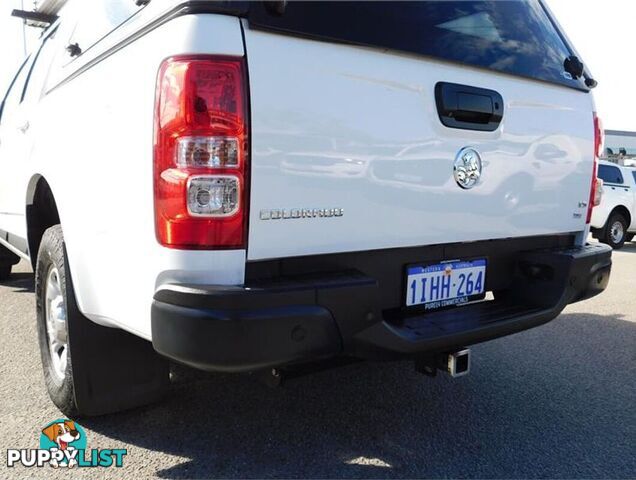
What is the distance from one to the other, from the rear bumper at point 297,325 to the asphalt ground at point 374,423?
0.55m

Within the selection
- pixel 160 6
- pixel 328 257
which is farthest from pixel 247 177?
pixel 160 6

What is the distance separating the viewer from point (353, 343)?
1.88 meters

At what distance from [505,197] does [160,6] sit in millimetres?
1575

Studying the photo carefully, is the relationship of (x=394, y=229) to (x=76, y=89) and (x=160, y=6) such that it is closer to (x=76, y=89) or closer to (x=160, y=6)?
(x=160, y=6)

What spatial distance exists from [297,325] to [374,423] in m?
1.12

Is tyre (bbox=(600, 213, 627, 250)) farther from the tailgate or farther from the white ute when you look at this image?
the tailgate

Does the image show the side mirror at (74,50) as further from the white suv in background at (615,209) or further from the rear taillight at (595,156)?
the white suv in background at (615,209)

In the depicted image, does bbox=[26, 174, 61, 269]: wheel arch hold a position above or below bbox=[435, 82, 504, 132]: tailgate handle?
below

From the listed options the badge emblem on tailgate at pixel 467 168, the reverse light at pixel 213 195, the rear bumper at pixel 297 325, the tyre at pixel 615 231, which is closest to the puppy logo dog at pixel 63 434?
the rear bumper at pixel 297 325

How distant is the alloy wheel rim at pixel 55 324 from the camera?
2559 mm

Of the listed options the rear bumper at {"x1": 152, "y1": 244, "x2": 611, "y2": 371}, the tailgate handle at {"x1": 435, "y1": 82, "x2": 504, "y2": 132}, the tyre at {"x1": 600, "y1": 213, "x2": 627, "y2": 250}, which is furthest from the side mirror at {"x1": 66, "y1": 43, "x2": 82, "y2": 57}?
the tyre at {"x1": 600, "y1": 213, "x2": 627, "y2": 250}

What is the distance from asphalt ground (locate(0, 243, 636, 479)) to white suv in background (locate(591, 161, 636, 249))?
7864 mm

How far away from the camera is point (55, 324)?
8.60ft

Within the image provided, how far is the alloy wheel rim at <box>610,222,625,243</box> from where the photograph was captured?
35.2 ft
